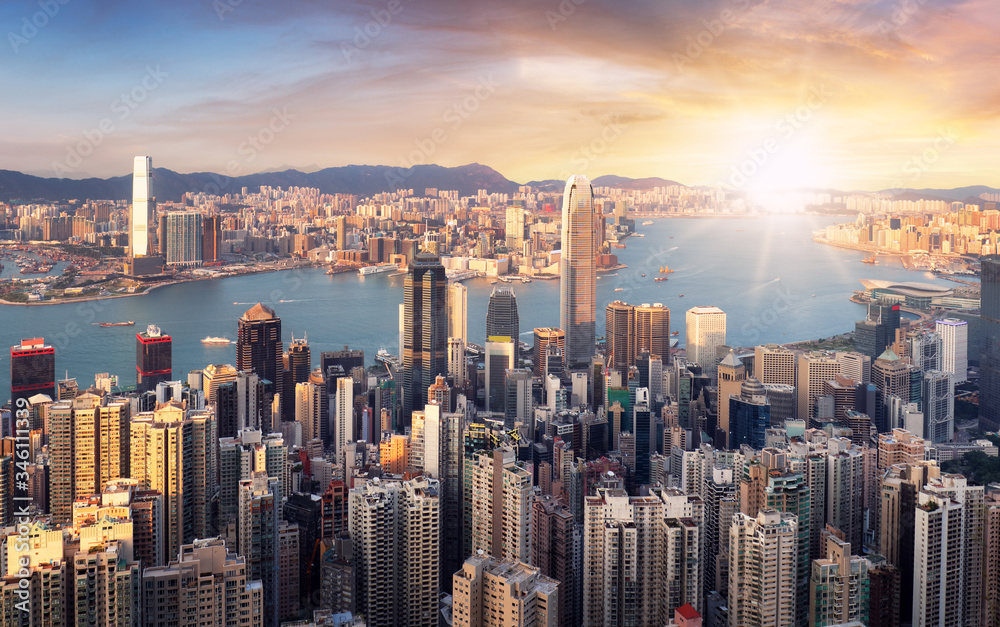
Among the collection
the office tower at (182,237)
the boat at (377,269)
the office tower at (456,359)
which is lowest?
the office tower at (456,359)

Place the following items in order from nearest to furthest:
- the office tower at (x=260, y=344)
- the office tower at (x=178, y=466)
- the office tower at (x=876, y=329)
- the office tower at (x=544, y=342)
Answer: the office tower at (x=178, y=466) → the office tower at (x=260, y=344) → the office tower at (x=544, y=342) → the office tower at (x=876, y=329)

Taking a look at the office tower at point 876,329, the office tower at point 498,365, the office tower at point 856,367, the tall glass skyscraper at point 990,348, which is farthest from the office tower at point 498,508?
the office tower at point 876,329

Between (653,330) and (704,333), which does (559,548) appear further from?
(704,333)

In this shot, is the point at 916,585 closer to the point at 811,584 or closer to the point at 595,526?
the point at 811,584

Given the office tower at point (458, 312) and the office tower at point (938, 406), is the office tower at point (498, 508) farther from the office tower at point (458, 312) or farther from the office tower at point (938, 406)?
the office tower at point (458, 312)

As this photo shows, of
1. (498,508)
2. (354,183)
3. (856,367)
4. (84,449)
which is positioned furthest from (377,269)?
(498,508)

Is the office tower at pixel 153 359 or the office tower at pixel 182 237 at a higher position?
the office tower at pixel 182 237
